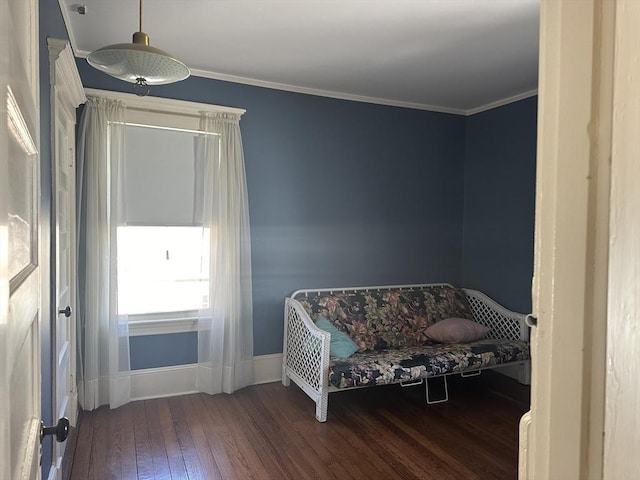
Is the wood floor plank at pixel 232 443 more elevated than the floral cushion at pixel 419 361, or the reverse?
the floral cushion at pixel 419 361

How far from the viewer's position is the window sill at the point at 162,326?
3.55 m

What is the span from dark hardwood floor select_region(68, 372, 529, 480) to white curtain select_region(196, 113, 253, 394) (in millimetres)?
252

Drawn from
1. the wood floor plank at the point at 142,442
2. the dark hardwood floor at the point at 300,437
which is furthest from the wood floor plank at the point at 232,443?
the wood floor plank at the point at 142,442

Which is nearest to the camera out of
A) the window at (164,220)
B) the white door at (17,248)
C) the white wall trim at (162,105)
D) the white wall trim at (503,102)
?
the white door at (17,248)

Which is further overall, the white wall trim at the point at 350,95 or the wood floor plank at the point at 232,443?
the white wall trim at the point at 350,95

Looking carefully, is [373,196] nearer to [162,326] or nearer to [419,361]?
[419,361]

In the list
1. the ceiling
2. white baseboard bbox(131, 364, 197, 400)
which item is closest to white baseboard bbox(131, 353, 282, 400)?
white baseboard bbox(131, 364, 197, 400)

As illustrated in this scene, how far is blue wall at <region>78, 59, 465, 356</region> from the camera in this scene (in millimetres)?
3922

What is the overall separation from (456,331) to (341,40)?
245 centimetres

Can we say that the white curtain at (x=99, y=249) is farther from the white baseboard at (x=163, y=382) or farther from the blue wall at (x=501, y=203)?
the blue wall at (x=501, y=203)

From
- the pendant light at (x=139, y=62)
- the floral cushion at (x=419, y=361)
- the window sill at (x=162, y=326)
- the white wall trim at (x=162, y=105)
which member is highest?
the white wall trim at (x=162, y=105)

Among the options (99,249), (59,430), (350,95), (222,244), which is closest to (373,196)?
(350,95)

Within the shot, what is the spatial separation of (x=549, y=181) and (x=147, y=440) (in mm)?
3027

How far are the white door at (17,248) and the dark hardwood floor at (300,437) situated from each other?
2.08 meters
